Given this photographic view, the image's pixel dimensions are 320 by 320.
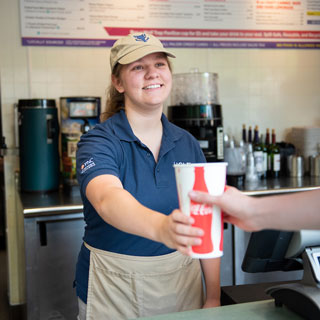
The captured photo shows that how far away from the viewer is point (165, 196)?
1.48 m

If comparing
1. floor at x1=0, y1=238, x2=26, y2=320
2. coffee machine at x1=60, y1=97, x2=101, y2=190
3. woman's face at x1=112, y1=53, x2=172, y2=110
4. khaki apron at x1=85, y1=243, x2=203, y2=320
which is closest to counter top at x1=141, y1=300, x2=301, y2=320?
khaki apron at x1=85, y1=243, x2=203, y2=320

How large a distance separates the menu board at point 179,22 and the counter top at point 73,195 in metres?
1.01

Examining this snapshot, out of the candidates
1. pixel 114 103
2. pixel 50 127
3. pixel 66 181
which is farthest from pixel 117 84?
pixel 66 181

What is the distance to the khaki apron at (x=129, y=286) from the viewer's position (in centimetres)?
145

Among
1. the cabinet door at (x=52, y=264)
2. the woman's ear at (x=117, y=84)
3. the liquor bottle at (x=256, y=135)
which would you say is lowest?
the cabinet door at (x=52, y=264)

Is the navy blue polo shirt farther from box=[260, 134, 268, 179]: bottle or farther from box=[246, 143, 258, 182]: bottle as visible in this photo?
box=[260, 134, 268, 179]: bottle

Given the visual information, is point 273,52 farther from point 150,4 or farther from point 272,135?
point 150,4

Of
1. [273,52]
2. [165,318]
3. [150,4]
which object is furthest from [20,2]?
[165,318]

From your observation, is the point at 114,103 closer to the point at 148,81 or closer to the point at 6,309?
the point at 148,81

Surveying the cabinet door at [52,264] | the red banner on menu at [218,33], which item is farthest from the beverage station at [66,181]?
the red banner on menu at [218,33]

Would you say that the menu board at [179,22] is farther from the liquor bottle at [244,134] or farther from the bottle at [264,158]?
the bottle at [264,158]

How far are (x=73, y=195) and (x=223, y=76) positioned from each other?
57.6 inches

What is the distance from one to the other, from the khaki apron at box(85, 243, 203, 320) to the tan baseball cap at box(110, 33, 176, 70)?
60 cm

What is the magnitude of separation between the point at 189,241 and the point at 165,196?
0.68m
